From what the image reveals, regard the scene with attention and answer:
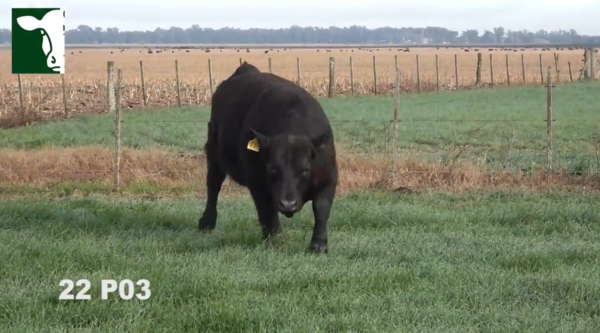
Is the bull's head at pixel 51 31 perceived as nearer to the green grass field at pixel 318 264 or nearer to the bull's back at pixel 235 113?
the green grass field at pixel 318 264

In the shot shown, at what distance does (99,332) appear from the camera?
16.5 ft

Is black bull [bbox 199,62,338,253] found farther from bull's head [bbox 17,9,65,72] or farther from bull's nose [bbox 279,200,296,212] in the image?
bull's head [bbox 17,9,65,72]

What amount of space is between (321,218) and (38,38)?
1075cm

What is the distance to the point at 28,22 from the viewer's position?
16594mm

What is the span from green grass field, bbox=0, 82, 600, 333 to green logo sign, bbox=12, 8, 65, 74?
5381 mm

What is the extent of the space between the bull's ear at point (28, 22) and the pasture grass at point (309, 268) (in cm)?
723

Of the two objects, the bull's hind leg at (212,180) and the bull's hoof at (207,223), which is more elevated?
the bull's hind leg at (212,180)

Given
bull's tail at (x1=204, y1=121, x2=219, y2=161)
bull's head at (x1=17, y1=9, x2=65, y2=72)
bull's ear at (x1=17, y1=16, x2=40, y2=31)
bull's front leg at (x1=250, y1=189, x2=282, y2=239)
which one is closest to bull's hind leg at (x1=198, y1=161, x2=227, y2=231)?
bull's tail at (x1=204, y1=121, x2=219, y2=161)

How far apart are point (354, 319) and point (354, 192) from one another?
6303 mm

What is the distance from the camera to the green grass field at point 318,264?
17.6 feet

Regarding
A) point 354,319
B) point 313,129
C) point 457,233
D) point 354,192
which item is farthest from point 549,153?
point 354,319

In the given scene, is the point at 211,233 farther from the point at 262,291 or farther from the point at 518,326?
the point at 518,326

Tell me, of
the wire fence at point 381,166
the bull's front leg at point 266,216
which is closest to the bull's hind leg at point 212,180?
the bull's front leg at point 266,216

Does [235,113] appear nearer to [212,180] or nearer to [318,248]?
[212,180]
